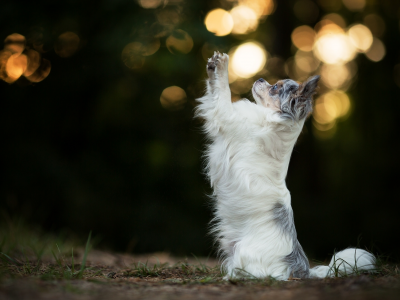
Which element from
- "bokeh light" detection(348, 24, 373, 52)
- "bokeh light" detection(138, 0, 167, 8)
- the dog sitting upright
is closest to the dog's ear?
the dog sitting upright

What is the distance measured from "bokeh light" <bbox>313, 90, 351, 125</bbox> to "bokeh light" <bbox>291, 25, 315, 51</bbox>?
1.91 metres

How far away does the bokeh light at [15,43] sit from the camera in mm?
9058

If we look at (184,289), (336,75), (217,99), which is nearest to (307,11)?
(336,75)

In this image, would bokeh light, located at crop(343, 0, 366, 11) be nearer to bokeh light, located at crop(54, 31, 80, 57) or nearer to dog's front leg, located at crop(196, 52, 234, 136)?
bokeh light, located at crop(54, 31, 80, 57)

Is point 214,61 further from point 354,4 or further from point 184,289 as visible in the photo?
point 354,4

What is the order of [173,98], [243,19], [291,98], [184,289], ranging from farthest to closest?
[243,19]
[173,98]
[291,98]
[184,289]

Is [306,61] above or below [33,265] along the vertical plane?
above

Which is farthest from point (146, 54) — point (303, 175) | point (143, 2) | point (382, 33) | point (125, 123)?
point (382, 33)

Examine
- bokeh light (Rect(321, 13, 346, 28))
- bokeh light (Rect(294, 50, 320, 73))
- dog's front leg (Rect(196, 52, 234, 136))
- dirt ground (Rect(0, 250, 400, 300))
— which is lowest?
dirt ground (Rect(0, 250, 400, 300))

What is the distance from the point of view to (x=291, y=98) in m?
4.73

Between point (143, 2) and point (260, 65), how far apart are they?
13.8 feet

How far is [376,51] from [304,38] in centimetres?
248

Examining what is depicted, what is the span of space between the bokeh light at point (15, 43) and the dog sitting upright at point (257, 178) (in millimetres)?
6455

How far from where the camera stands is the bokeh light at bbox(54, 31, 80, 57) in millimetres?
9734
